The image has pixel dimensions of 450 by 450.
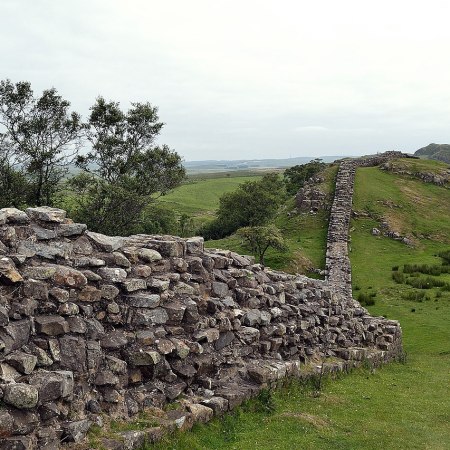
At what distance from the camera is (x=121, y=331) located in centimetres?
1132

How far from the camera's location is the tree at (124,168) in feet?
115

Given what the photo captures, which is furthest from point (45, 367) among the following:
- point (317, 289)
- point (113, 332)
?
point (317, 289)

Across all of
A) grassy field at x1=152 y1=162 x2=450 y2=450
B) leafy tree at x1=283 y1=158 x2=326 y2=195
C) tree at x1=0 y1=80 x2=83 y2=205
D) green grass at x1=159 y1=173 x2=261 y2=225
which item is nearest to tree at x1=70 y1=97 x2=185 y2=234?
tree at x1=0 y1=80 x2=83 y2=205

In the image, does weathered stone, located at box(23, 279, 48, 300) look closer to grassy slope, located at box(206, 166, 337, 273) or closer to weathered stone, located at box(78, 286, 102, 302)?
weathered stone, located at box(78, 286, 102, 302)

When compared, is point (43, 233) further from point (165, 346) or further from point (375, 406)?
point (375, 406)

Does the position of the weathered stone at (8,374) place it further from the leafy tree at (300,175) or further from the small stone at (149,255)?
the leafy tree at (300,175)

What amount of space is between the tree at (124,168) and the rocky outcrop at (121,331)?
2101cm

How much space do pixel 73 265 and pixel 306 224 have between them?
4503cm

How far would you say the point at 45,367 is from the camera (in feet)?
31.0

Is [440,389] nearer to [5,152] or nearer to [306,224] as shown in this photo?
[5,152]

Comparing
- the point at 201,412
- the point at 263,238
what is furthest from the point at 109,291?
the point at 263,238

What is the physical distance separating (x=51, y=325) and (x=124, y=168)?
30.3 metres

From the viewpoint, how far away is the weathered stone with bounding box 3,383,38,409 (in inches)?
328

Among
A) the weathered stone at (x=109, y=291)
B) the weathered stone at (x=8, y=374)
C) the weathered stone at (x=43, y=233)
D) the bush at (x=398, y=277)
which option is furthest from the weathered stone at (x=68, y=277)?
the bush at (x=398, y=277)
